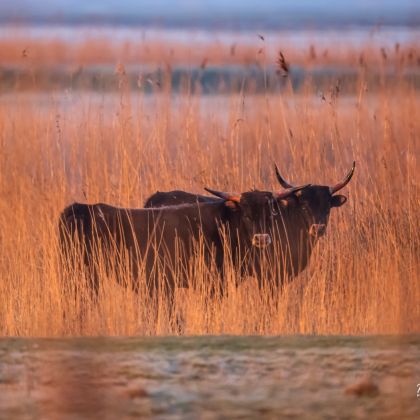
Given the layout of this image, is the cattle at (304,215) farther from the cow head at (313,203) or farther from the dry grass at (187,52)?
the dry grass at (187,52)

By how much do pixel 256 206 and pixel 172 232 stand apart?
0.62 metres

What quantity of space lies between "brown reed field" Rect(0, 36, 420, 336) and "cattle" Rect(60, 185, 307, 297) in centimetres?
20

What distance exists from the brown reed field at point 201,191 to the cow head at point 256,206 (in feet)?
1.39

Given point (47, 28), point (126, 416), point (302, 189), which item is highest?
point (47, 28)

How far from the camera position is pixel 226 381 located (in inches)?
132

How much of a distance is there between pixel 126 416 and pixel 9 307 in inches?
124

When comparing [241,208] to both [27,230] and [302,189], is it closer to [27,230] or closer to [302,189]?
[302,189]

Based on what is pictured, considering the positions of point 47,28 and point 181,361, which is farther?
point 47,28

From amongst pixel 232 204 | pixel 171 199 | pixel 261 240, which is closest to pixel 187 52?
pixel 171 199

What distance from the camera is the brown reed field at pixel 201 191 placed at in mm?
5852

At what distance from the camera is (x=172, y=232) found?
289 inches

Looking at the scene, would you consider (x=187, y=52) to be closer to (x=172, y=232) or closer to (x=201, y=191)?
(x=201, y=191)

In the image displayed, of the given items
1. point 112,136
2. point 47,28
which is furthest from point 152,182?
point 47,28

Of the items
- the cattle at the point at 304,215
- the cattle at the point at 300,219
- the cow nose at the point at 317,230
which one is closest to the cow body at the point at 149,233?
the cattle at the point at 300,219
